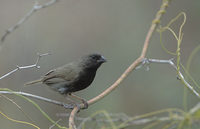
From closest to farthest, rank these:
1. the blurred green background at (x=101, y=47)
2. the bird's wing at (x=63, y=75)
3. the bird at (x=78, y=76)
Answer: the bird at (x=78, y=76)
the bird's wing at (x=63, y=75)
the blurred green background at (x=101, y=47)

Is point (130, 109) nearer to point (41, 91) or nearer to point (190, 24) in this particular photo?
point (41, 91)

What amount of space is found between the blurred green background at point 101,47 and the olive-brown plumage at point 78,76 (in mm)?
2751

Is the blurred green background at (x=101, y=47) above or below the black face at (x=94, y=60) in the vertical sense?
above

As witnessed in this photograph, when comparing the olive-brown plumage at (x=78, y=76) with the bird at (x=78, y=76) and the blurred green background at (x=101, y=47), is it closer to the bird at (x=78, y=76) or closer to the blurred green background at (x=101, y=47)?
the bird at (x=78, y=76)

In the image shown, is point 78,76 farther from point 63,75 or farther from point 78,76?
point 63,75

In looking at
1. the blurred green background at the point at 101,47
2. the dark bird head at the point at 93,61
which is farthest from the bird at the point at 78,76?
the blurred green background at the point at 101,47

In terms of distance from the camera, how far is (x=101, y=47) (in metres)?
10.4

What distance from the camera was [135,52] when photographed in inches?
371

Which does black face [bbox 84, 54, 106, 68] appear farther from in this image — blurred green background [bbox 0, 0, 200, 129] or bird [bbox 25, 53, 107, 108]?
blurred green background [bbox 0, 0, 200, 129]

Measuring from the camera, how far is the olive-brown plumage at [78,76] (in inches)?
210

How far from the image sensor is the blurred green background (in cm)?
878

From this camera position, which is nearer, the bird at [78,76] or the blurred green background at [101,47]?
the bird at [78,76]

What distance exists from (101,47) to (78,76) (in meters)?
5.05

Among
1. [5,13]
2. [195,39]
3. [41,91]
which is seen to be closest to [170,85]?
[195,39]
